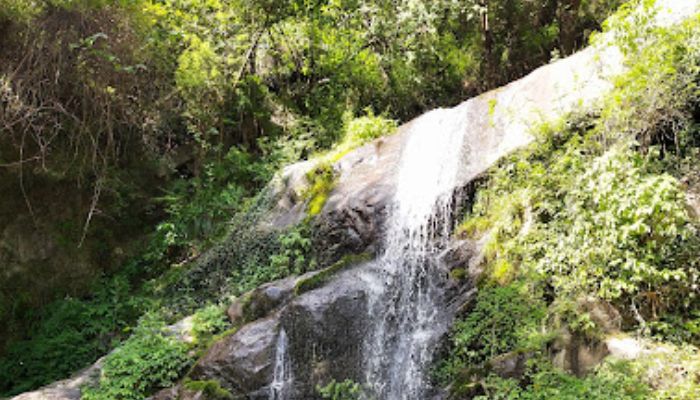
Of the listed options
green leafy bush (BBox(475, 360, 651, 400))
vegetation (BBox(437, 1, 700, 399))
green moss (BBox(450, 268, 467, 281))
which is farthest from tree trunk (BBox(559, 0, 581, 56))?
green leafy bush (BBox(475, 360, 651, 400))

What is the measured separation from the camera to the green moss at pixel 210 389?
633cm

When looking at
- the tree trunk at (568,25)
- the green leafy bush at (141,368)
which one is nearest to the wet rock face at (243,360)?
the green leafy bush at (141,368)

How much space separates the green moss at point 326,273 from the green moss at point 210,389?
141cm

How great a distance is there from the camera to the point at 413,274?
6895 mm

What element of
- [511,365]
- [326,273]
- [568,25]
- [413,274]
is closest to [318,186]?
[326,273]

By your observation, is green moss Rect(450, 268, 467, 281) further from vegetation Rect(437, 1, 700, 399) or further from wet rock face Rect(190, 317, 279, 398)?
wet rock face Rect(190, 317, 279, 398)

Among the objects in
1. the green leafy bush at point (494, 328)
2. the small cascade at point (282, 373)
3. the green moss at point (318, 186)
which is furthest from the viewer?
the green moss at point (318, 186)

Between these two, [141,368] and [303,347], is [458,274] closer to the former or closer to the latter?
[303,347]

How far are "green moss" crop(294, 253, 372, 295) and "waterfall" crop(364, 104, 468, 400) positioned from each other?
276mm

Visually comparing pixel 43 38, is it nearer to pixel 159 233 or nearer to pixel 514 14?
pixel 159 233

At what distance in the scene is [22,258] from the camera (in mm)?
10375

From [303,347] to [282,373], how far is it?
376 mm

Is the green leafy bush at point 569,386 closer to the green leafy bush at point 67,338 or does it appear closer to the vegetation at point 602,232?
the vegetation at point 602,232

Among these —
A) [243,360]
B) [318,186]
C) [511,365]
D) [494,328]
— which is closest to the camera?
[511,365]
